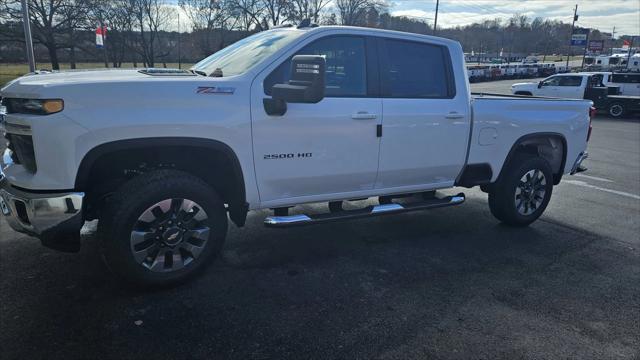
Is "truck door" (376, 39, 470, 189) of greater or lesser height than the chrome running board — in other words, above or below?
above

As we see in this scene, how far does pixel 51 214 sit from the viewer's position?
3.11m

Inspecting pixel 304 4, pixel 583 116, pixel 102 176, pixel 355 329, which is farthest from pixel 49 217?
pixel 304 4

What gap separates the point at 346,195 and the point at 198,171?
52.7 inches

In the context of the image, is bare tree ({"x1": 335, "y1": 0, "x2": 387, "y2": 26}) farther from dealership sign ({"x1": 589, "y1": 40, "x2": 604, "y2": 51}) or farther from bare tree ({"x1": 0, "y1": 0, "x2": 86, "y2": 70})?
bare tree ({"x1": 0, "y1": 0, "x2": 86, "y2": 70})

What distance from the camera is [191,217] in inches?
141

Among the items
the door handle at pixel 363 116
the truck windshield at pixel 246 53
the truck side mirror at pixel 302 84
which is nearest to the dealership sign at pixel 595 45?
the door handle at pixel 363 116

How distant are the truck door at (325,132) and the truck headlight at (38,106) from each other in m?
1.31

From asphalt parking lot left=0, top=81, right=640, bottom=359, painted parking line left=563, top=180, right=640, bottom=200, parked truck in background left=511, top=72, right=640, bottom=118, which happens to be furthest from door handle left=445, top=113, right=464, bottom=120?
parked truck in background left=511, top=72, right=640, bottom=118

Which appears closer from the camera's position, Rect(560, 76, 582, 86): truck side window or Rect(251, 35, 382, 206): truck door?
Rect(251, 35, 382, 206): truck door

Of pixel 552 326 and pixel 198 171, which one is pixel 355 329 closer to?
pixel 552 326

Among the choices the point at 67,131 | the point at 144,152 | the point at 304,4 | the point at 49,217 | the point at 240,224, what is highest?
the point at 304,4

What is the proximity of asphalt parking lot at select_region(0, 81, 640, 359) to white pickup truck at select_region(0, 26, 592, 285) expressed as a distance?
0.44m

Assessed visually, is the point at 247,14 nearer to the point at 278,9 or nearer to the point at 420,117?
the point at 278,9

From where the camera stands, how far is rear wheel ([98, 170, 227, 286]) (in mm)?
3309
